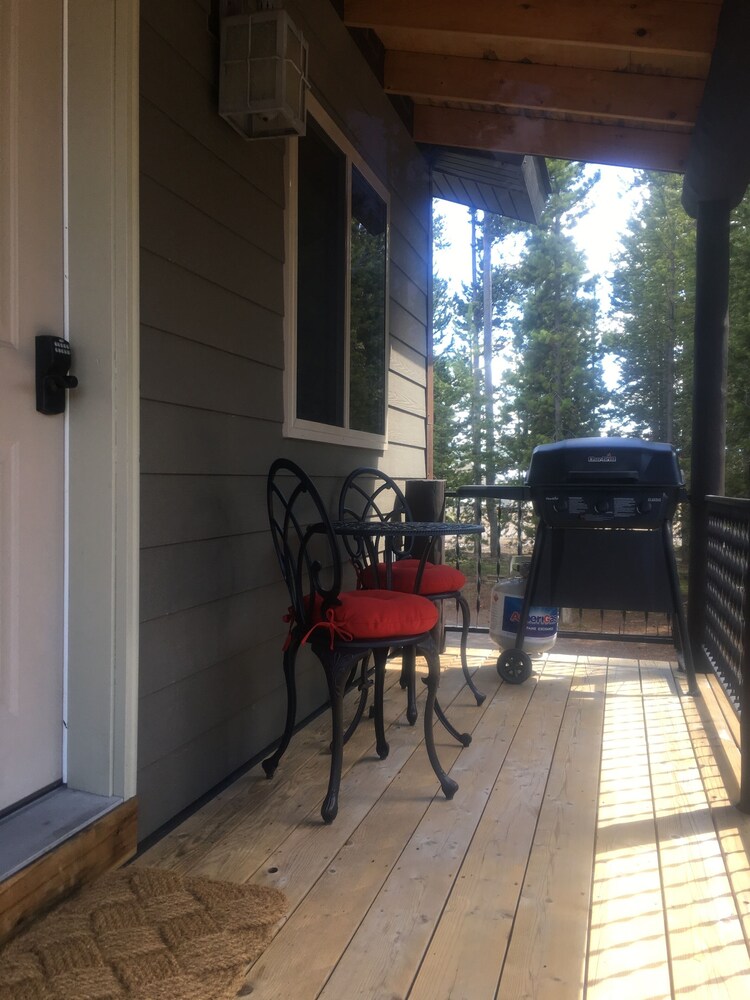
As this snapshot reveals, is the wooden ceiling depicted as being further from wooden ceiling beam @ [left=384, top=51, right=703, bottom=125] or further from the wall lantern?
the wall lantern

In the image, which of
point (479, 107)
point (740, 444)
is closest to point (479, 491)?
point (479, 107)

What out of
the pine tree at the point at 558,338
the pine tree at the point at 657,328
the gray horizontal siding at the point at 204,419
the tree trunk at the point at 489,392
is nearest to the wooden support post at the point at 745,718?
the gray horizontal siding at the point at 204,419

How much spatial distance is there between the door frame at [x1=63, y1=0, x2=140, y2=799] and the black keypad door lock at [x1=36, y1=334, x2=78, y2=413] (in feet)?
0.11

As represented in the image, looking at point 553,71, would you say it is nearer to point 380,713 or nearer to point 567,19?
point 567,19

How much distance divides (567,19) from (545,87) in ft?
1.78

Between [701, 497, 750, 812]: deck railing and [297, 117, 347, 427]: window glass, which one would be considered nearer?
[701, 497, 750, 812]: deck railing

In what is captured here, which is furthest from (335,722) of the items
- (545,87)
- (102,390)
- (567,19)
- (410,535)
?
(545,87)

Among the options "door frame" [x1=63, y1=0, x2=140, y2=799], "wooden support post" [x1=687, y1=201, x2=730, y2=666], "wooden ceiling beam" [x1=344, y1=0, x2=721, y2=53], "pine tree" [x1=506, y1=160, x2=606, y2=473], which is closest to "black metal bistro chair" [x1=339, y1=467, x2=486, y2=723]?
"door frame" [x1=63, y1=0, x2=140, y2=799]

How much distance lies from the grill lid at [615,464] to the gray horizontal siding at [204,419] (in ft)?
4.03

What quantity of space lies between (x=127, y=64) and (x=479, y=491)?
260 centimetres

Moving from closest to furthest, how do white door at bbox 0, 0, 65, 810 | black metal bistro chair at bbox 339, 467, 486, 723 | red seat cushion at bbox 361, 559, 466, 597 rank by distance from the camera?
white door at bbox 0, 0, 65, 810 < black metal bistro chair at bbox 339, 467, 486, 723 < red seat cushion at bbox 361, 559, 466, 597

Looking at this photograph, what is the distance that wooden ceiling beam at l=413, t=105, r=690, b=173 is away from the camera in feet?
12.9

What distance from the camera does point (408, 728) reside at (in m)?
2.91

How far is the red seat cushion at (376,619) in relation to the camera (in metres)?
2.08
